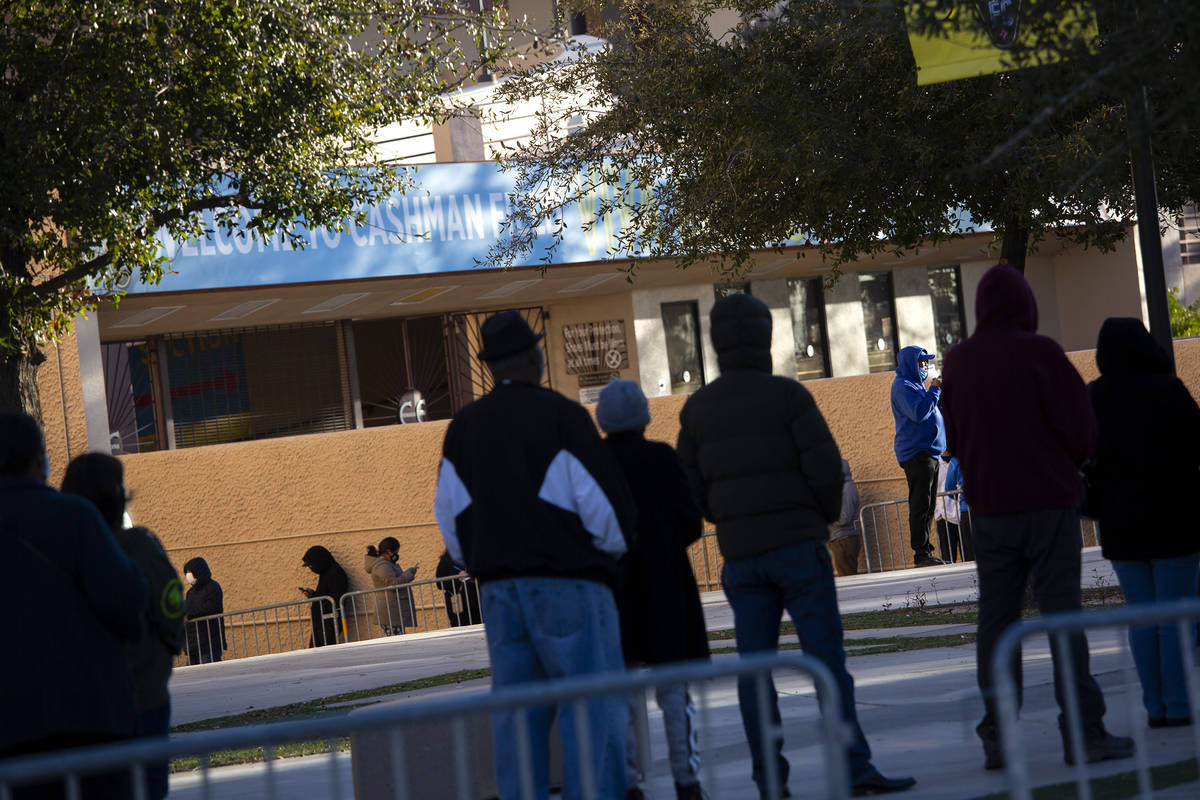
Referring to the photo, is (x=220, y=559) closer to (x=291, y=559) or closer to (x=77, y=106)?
(x=291, y=559)

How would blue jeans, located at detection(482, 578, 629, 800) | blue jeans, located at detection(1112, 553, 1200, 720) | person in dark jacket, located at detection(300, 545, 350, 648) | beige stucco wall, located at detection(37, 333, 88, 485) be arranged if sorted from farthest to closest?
beige stucco wall, located at detection(37, 333, 88, 485), person in dark jacket, located at detection(300, 545, 350, 648), blue jeans, located at detection(1112, 553, 1200, 720), blue jeans, located at detection(482, 578, 629, 800)

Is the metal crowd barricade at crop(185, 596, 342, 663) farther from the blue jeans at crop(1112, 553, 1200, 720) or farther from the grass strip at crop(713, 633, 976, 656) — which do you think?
the blue jeans at crop(1112, 553, 1200, 720)

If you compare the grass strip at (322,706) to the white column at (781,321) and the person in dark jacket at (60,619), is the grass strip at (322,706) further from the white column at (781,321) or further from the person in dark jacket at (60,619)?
the white column at (781,321)

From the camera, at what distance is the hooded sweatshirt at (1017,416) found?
5.55 metres

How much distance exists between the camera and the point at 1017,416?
5.58m

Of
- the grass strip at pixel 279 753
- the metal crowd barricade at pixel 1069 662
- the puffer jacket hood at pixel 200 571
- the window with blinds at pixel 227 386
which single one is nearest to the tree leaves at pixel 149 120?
the puffer jacket hood at pixel 200 571

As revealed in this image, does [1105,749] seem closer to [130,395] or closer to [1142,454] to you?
[1142,454]

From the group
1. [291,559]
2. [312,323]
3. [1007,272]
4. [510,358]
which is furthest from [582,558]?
[312,323]

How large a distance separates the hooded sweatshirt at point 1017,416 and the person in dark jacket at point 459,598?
10.9m

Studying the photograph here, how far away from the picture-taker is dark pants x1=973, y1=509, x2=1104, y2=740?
18.2ft

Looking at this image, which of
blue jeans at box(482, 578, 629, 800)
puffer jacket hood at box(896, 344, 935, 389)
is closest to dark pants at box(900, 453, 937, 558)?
puffer jacket hood at box(896, 344, 935, 389)

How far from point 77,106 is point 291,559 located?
8.57m

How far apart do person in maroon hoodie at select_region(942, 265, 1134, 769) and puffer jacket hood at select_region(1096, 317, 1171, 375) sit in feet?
2.09

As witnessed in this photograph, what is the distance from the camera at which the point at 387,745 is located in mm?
5715
